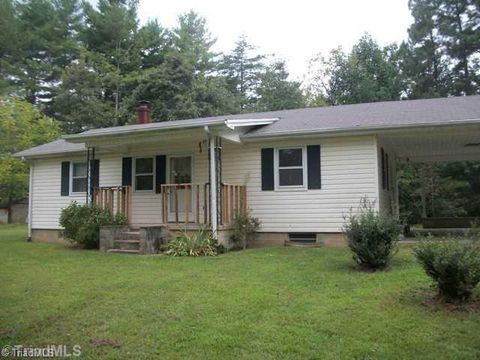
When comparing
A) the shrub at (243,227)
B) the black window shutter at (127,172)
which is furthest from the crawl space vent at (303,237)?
the black window shutter at (127,172)

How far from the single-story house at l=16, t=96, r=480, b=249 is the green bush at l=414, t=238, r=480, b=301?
4.93 m

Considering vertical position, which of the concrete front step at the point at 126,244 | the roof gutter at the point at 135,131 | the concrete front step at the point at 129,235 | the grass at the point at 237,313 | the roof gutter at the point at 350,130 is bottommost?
the grass at the point at 237,313

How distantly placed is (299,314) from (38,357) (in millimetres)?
2703

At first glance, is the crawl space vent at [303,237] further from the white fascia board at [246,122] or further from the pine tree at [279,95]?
the pine tree at [279,95]

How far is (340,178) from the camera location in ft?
35.1

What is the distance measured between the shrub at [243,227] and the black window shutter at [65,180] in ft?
21.7

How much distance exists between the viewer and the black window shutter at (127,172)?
13.1 m

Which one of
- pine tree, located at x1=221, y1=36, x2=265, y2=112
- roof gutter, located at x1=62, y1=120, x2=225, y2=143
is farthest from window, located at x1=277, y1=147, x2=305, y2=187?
pine tree, located at x1=221, y1=36, x2=265, y2=112

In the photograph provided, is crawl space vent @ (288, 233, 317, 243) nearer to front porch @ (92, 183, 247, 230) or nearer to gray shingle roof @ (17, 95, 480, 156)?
front porch @ (92, 183, 247, 230)

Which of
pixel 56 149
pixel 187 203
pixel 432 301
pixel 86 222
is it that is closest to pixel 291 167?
pixel 187 203

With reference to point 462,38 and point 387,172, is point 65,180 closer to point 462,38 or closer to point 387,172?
point 387,172

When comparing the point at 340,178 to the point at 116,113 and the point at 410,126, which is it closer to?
the point at 410,126

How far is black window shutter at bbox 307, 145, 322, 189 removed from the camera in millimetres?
10914

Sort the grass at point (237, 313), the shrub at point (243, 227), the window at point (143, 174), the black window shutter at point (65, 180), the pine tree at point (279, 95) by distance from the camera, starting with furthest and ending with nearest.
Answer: the pine tree at point (279, 95) < the black window shutter at point (65, 180) < the window at point (143, 174) < the shrub at point (243, 227) < the grass at point (237, 313)
